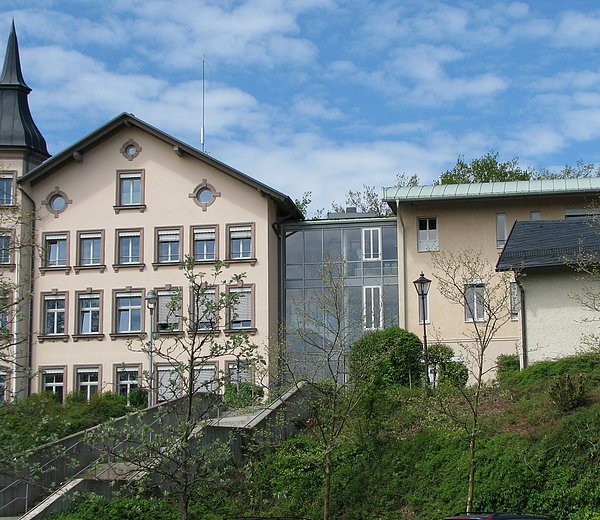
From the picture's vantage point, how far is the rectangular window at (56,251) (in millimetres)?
44562

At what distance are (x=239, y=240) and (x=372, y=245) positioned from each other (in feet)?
17.6

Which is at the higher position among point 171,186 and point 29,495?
point 171,186

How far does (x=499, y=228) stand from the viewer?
42.1m

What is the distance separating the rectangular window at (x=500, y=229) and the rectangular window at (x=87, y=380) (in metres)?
16.8

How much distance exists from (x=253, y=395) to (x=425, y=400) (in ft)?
23.9

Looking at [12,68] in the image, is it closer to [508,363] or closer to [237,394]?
[508,363]

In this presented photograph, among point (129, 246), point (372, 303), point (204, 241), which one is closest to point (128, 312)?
point (129, 246)

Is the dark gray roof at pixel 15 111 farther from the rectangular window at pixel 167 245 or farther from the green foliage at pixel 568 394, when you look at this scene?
the green foliage at pixel 568 394

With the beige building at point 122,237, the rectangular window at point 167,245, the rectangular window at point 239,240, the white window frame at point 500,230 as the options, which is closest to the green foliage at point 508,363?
the white window frame at point 500,230

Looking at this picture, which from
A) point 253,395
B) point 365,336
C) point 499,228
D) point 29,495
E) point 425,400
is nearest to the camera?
point 253,395

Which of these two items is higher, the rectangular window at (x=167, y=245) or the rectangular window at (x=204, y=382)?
the rectangular window at (x=167, y=245)

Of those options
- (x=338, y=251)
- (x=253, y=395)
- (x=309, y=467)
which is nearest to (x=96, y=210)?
(x=338, y=251)

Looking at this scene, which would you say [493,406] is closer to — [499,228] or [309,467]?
[309,467]

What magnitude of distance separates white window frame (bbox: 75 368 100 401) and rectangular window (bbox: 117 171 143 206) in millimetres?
6942
